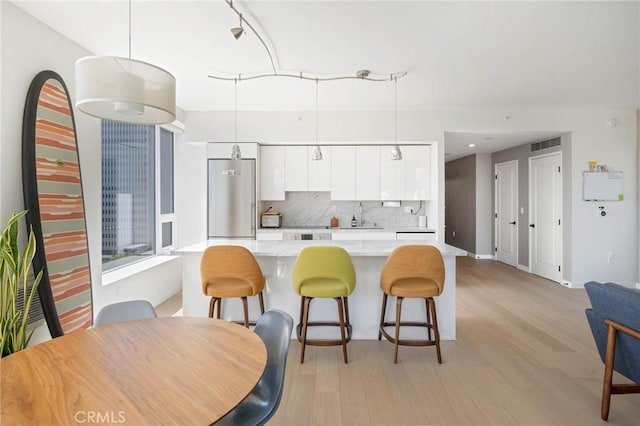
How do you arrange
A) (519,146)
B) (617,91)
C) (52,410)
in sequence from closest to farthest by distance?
1. (52,410)
2. (617,91)
3. (519,146)

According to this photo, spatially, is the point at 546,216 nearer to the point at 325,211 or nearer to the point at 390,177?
the point at 390,177

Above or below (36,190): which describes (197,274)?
below

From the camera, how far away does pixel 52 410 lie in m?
0.93

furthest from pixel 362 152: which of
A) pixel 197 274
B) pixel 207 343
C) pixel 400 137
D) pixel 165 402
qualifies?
pixel 165 402

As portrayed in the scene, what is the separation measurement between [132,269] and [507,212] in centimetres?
702

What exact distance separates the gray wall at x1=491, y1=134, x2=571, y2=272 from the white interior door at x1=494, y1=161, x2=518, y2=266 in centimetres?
12

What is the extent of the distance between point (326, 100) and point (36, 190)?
335cm

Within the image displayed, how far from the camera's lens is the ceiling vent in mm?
5371

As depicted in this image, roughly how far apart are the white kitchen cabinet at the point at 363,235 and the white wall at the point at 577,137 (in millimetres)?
807

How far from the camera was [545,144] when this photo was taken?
5668mm

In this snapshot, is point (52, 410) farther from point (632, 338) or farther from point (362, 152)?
point (362, 152)

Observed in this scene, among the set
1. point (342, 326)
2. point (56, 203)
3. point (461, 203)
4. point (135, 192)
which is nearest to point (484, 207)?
point (461, 203)

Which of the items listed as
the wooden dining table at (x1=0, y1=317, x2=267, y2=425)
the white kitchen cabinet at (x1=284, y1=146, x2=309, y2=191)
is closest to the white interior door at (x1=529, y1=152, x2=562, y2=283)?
the white kitchen cabinet at (x1=284, y1=146, x2=309, y2=191)

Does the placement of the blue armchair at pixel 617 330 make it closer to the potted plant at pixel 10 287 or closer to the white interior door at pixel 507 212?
the potted plant at pixel 10 287
